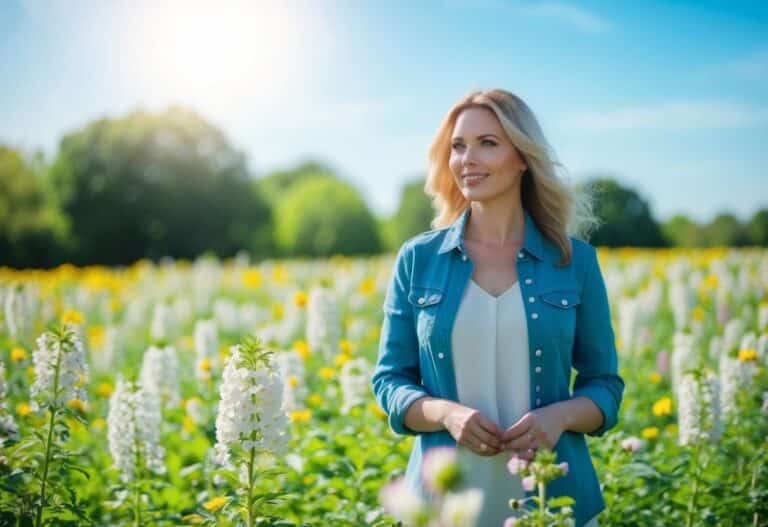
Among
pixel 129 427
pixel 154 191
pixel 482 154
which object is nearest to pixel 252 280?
pixel 129 427

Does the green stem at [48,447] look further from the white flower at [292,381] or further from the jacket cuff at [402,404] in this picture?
the white flower at [292,381]

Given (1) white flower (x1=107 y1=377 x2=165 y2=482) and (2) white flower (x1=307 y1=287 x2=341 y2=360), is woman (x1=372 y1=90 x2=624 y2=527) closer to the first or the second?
(1) white flower (x1=107 y1=377 x2=165 y2=482)

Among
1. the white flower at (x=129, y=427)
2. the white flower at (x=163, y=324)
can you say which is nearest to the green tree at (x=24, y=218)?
the white flower at (x=163, y=324)

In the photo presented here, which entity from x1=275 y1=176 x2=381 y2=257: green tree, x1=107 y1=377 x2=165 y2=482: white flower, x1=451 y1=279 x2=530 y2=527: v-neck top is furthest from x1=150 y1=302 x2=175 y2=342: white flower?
x1=275 y1=176 x2=381 y2=257: green tree

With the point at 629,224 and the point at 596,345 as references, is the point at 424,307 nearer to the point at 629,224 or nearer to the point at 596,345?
the point at 596,345

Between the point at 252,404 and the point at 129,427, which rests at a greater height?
the point at 252,404

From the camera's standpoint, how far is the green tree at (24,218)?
83.2 feet

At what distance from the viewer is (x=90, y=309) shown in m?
11.1

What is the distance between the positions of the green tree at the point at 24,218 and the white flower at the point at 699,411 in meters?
24.9

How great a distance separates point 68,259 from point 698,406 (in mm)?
30540

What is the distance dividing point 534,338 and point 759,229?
24738mm

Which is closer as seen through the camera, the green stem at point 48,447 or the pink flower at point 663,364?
the green stem at point 48,447

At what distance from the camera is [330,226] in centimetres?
4806

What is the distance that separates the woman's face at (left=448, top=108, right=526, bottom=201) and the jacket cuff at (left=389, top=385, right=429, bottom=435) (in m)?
0.78
